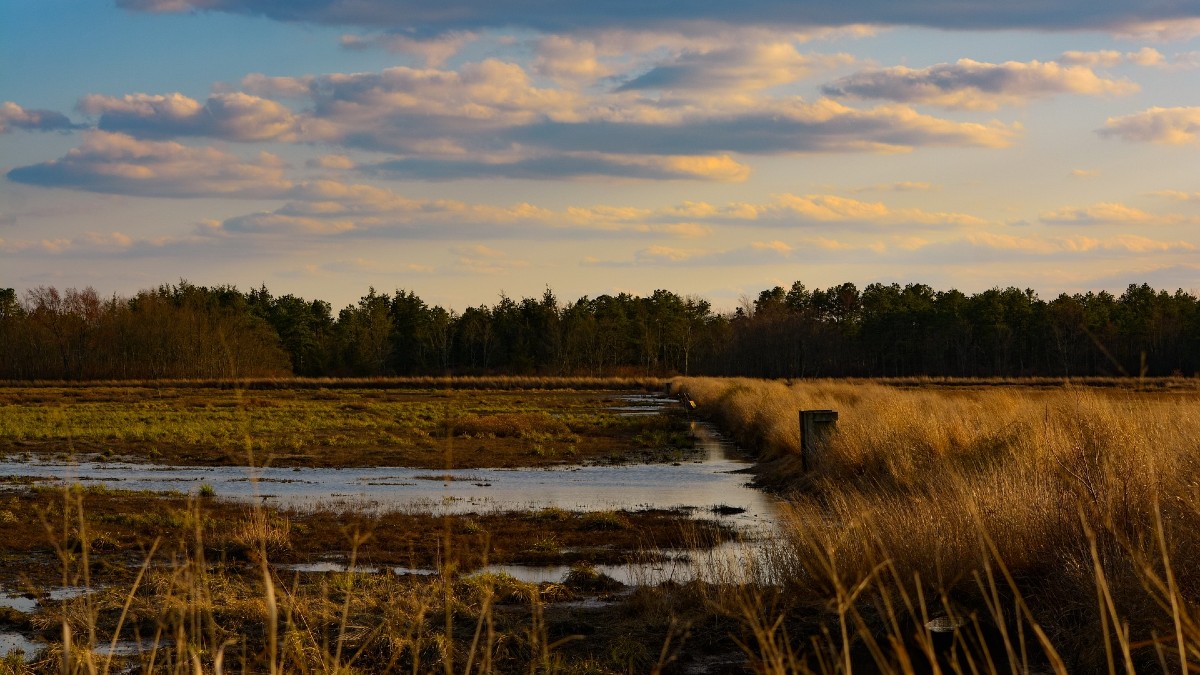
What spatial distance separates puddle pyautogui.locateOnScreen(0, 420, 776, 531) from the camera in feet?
65.0

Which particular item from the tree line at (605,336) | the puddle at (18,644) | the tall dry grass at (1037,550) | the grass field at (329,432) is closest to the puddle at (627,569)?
the tall dry grass at (1037,550)

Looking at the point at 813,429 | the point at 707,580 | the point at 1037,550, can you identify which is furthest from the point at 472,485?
the point at 1037,550

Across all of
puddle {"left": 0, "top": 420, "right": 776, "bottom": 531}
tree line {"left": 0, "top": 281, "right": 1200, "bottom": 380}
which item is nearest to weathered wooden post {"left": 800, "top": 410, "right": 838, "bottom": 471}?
puddle {"left": 0, "top": 420, "right": 776, "bottom": 531}

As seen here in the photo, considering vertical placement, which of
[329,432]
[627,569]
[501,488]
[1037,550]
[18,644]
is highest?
[1037,550]

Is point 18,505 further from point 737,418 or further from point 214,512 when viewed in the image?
point 737,418

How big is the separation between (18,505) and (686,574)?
11906mm

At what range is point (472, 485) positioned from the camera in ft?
77.8

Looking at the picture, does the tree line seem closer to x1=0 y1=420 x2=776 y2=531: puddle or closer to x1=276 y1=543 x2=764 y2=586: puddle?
x1=0 y1=420 x2=776 y2=531: puddle

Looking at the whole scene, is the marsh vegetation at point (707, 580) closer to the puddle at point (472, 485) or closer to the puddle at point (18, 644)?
the puddle at point (18, 644)

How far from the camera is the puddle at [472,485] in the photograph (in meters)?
19.8

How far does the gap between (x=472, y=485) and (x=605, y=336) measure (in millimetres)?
112258

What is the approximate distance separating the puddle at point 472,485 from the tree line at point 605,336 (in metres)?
71.8

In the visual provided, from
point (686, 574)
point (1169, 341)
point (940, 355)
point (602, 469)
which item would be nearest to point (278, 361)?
point (940, 355)

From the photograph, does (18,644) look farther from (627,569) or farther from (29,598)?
(627,569)
